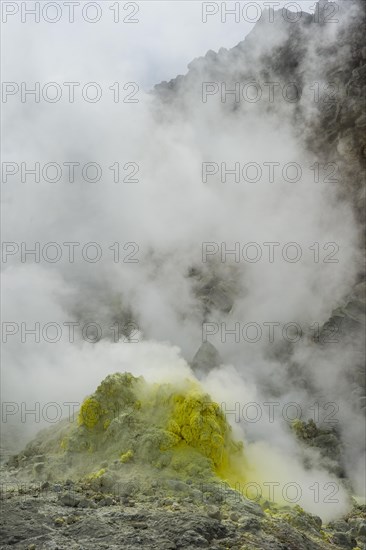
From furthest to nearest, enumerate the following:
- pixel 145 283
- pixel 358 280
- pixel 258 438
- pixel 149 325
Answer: pixel 145 283
pixel 149 325
pixel 358 280
pixel 258 438

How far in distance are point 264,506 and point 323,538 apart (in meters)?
1.61

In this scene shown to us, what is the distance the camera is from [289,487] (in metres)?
14.8

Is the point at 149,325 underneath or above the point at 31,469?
above

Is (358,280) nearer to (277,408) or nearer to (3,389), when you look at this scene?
(277,408)

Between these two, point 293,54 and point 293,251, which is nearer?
point 293,251

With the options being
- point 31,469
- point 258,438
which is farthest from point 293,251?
point 31,469

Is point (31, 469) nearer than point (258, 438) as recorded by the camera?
Yes

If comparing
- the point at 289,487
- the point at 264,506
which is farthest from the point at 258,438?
the point at 264,506

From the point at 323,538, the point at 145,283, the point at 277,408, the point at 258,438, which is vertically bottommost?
the point at 323,538

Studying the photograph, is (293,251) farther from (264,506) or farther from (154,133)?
(264,506)

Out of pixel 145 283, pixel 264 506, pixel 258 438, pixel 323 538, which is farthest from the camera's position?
pixel 145 283

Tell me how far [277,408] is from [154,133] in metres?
31.4

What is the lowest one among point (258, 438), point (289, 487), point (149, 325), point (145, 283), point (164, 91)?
point (289, 487)

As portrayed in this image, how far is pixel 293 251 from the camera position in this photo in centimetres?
3369
